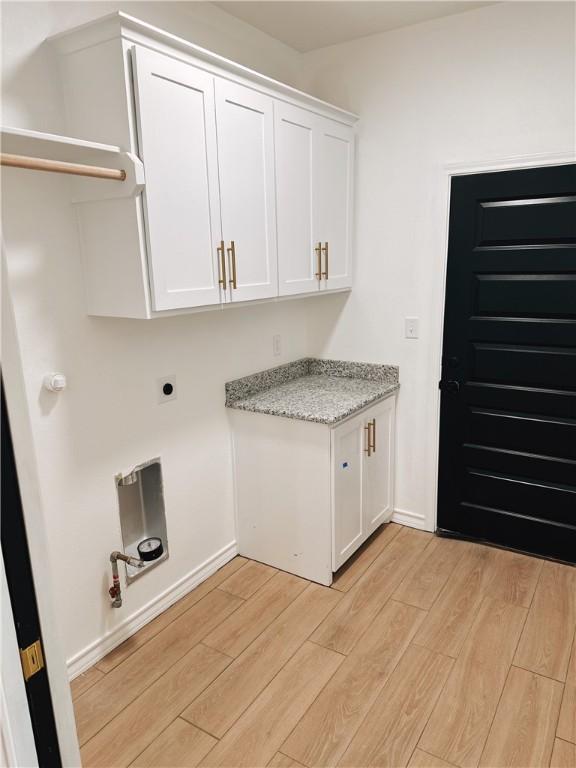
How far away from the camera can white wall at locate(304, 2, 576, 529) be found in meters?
2.47

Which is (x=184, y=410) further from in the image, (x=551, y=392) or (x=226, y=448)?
(x=551, y=392)

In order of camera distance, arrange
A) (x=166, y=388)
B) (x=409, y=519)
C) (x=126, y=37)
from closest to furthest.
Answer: (x=126, y=37) → (x=166, y=388) → (x=409, y=519)

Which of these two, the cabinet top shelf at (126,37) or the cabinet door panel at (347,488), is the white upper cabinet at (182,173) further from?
the cabinet door panel at (347,488)

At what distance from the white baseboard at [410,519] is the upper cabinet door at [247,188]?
1624 mm

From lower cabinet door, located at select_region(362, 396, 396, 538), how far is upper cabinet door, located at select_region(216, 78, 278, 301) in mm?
970

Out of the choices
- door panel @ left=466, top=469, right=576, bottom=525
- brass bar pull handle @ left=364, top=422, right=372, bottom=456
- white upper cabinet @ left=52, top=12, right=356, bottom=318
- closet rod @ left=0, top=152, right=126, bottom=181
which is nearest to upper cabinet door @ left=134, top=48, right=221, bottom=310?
white upper cabinet @ left=52, top=12, right=356, bottom=318

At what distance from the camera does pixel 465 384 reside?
114 inches

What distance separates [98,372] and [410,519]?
2054mm

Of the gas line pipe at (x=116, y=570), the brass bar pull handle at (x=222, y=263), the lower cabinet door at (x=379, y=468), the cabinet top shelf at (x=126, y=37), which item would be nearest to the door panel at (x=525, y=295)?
the lower cabinet door at (x=379, y=468)

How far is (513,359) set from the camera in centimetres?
272

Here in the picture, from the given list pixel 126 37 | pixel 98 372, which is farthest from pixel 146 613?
pixel 126 37

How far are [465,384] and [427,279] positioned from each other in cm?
60

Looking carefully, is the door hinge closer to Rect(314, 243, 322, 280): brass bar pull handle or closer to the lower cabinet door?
the lower cabinet door

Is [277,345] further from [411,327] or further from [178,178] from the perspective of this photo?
[178,178]
